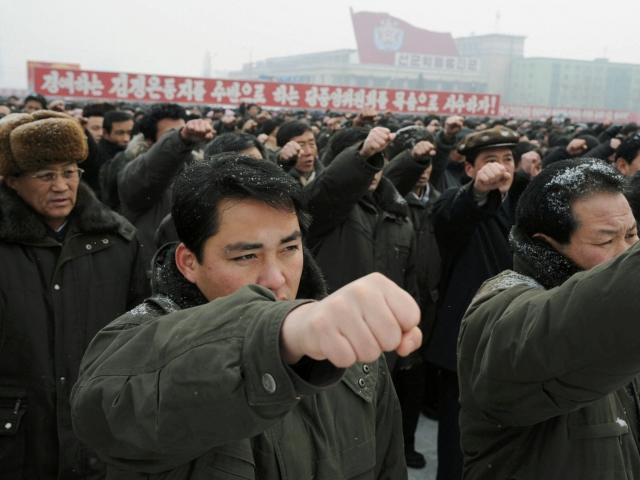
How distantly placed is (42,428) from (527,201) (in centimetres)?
183

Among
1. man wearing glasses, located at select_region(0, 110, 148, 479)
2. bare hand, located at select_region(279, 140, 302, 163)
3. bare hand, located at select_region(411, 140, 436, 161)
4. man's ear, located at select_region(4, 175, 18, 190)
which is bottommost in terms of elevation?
man wearing glasses, located at select_region(0, 110, 148, 479)

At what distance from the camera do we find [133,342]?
1.03 m

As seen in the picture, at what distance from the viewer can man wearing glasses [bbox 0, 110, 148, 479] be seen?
82.7 inches

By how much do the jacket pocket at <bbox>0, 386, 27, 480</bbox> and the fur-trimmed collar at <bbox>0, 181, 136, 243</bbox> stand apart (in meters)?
0.55

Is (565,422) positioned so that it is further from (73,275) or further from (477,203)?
(73,275)

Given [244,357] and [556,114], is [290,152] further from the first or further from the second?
[556,114]

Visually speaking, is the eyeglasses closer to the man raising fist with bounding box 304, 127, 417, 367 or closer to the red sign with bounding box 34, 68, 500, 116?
the man raising fist with bounding box 304, 127, 417, 367

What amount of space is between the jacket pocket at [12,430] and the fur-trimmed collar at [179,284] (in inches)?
38.6

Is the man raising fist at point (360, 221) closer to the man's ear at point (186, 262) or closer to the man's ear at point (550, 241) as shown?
the man's ear at point (550, 241)

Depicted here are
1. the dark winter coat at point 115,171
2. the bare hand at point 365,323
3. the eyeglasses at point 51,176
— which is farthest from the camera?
the dark winter coat at point 115,171

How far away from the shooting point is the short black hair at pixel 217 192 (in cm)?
136

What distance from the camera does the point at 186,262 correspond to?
1.44 m

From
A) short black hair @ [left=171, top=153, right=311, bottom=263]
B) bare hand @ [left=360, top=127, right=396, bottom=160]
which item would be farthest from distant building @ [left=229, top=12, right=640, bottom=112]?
short black hair @ [left=171, top=153, right=311, bottom=263]

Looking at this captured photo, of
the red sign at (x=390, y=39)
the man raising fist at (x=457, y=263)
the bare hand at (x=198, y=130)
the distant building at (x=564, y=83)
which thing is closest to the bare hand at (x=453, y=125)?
the man raising fist at (x=457, y=263)
